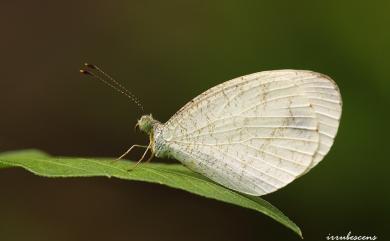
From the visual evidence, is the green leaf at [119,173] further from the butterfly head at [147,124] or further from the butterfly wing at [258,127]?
the butterfly head at [147,124]

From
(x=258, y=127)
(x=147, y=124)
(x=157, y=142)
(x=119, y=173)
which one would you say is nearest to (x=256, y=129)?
(x=258, y=127)

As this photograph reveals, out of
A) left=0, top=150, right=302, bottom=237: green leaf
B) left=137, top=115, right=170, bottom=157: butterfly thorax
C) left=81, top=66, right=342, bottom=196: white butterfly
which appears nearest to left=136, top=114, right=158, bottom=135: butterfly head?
left=137, top=115, right=170, bottom=157: butterfly thorax

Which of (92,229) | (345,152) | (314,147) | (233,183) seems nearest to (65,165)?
(233,183)

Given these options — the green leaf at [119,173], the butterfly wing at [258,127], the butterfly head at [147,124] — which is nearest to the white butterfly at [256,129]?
the butterfly wing at [258,127]

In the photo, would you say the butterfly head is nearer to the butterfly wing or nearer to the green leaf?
the butterfly wing

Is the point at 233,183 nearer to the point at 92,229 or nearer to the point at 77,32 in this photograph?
the point at 92,229

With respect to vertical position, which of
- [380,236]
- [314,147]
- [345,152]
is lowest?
[380,236]

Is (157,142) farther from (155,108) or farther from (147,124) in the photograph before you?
(155,108)
